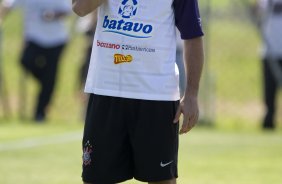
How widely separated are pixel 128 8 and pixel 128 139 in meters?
0.72

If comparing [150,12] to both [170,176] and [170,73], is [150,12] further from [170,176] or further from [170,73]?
[170,176]

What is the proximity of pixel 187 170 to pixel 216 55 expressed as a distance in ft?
45.3

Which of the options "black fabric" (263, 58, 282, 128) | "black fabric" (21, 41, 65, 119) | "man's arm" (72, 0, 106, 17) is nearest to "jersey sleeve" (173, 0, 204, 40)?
"man's arm" (72, 0, 106, 17)

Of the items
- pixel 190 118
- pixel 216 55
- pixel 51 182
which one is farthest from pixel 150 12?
pixel 216 55

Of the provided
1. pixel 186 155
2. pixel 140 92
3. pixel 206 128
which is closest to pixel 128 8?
pixel 140 92

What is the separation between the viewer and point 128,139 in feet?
17.7

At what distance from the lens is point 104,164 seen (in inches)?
210

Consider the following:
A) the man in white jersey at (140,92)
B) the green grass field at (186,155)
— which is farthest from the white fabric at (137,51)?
the green grass field at (186,155)

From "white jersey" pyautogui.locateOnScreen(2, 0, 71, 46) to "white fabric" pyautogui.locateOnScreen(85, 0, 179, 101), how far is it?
9.14m

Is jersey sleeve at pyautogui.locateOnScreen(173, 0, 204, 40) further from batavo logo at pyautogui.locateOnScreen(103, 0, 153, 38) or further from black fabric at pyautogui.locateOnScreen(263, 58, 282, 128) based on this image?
black fabric at pyautogui.locateOnScreen(263, 58, 282, 128)

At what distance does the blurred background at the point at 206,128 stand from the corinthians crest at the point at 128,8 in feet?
10.3

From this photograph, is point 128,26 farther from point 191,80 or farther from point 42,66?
point 42,66

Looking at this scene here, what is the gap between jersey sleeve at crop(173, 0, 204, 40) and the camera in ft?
17.5

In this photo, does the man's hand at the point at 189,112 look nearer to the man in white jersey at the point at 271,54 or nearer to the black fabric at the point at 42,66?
the man in white jersey at the point at 271,54
